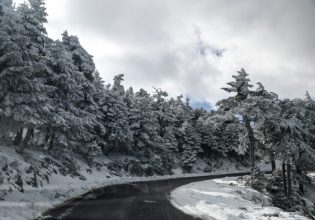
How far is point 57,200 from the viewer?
818 inches

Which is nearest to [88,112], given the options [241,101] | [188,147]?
[241,101]

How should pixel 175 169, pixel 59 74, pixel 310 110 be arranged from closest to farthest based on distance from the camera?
1. pixel 59 74
2. pixel 310 110
3. pixel 175 169

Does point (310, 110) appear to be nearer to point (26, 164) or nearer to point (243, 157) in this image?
point (26, 164)

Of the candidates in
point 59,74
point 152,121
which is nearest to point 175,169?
point 152,121

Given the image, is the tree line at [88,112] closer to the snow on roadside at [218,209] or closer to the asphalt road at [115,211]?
the asphalt road at [115,211]

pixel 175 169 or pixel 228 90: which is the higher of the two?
pixel 228 90

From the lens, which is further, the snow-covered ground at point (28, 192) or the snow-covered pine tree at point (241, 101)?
the snow-covered pine tree at point (241, 101)

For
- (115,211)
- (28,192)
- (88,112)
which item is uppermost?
(88,112)

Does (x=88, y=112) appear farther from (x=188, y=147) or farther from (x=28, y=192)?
(x=188, y=147)

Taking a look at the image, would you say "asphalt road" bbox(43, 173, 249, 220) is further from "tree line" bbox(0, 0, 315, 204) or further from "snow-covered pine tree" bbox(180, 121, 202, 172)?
"snow-covered pine tree" bbox(180, 121, 202, 172)

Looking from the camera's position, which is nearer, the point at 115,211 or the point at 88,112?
the point at 115,211

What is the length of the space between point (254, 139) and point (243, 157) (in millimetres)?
68829

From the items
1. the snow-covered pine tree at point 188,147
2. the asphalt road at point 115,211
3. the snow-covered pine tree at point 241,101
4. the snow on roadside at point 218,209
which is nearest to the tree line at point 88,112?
the snow-covered pine tree at point 241,101

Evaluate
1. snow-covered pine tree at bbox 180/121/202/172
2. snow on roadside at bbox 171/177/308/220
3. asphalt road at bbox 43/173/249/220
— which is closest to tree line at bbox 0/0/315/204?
snow-covered pine tree at bbox 180/121/202/172
